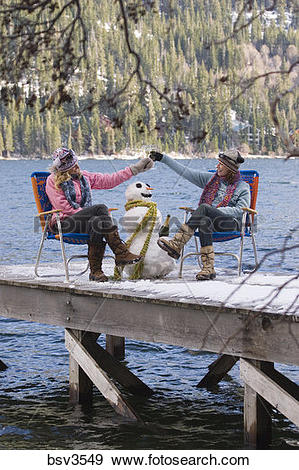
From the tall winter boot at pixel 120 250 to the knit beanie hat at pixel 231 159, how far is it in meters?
1.11

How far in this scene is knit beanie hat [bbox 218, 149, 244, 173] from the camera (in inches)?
281

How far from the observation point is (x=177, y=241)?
687cm

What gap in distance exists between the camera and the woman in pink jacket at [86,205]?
6871 millimetres

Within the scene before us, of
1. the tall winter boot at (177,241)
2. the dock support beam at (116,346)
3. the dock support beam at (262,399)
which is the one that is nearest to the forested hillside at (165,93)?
the tall winter boot at (177,241)

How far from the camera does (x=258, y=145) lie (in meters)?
118


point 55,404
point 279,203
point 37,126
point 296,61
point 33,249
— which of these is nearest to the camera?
point 296,61

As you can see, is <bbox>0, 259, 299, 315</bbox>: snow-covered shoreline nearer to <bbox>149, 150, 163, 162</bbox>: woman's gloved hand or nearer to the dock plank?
the dock plank

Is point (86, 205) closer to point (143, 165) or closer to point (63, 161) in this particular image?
point (63, 161)

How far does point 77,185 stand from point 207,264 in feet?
4.27

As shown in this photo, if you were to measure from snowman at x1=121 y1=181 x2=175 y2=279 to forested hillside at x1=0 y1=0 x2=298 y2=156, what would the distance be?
1.86ft

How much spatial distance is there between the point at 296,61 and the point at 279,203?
141 feet

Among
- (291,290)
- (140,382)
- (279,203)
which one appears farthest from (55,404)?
(279,203)

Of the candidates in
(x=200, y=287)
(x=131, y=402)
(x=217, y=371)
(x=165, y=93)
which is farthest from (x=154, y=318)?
(x=165, y=93)
